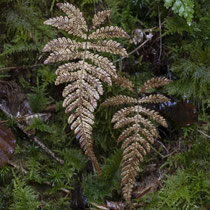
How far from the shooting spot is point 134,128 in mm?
2793

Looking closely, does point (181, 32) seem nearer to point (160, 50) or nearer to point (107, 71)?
point (160, 50)

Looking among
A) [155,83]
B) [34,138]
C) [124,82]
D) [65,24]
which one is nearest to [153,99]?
[155,83]

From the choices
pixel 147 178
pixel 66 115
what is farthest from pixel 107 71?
pixel 147 178

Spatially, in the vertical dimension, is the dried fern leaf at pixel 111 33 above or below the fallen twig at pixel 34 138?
above

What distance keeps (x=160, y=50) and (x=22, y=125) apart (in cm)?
198

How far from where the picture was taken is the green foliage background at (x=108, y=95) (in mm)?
2920

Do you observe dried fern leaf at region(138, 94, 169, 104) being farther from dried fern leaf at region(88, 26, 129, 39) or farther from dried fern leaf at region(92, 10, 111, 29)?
dried fern leaf at region(92, 10, 111, 29)

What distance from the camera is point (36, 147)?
3.04 metres

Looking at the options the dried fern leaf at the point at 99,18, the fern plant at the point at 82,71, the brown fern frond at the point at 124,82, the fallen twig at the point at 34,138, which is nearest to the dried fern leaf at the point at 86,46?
the fern plant at the point at 82,71

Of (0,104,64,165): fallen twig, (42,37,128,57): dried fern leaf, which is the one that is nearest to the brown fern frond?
(42,37,128,57): dried fern leaf

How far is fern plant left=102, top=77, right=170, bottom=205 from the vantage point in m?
2.62

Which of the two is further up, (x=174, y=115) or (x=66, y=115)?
(x=174, y=115)

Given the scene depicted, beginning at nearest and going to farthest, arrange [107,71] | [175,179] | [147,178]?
[107,71] < [175,179] < [147,178]

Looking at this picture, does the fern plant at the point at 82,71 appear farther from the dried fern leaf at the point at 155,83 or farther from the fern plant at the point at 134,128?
the dried fern leaf at the point at 155,83
